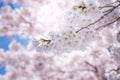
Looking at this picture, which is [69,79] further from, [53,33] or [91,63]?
[53,33]

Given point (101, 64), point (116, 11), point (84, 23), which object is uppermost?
point (101, 64)

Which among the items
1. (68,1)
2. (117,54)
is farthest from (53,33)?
(68,1)

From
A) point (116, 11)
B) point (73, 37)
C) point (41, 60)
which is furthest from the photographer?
point (41, 60)

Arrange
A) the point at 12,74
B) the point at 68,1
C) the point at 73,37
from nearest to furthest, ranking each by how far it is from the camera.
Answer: the point at 73,37 → the point at 68,1 → the point at 12,74

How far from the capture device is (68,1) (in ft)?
41.0

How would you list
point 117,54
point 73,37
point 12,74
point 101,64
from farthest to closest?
point 12,74 → point 101,64 → point 117,54 → point 73,37

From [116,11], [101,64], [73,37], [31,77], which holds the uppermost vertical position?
[31,77]

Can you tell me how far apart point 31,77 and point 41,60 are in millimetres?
1442

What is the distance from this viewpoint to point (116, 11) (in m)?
3.97

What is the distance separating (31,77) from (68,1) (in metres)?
6.23

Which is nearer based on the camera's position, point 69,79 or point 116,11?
point 116,11

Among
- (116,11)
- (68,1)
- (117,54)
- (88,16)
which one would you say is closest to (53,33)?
(88,16)

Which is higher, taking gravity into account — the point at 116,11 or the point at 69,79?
the point at 69,79

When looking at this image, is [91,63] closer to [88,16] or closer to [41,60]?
[41,60]
